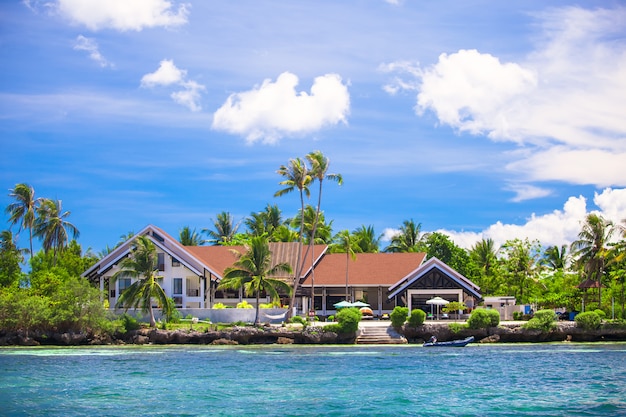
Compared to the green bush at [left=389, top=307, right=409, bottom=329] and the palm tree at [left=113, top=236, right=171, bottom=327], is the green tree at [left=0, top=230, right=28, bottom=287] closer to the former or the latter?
the palm tree at [left=113, top=236, right=171, bottom=327]

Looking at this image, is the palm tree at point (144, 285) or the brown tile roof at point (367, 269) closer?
the palm tree at point (144, 285)

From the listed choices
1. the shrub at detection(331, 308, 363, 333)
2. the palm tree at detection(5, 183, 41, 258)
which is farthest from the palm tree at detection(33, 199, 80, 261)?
the shrub at detection(331, 308, 363, 333)

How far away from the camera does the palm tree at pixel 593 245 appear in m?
58.0

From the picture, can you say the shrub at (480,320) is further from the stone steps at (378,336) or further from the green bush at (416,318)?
the stone steps at (378,336)

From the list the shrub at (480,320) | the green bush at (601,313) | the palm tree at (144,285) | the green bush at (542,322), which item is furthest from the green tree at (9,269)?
the green bush at (601,313)

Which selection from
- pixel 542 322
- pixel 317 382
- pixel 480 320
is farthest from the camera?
pixel 542 322

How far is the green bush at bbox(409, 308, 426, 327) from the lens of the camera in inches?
1962

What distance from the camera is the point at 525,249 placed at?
206ft

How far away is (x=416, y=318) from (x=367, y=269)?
46.6ft

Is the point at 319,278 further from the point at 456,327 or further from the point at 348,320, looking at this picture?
the point at 456,327

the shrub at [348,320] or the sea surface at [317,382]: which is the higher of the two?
the shrub at [348,320]

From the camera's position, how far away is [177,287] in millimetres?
58344

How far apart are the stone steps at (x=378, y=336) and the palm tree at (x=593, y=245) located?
1751 centimetres

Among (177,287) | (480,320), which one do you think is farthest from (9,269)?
(480,320)
